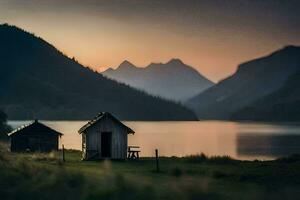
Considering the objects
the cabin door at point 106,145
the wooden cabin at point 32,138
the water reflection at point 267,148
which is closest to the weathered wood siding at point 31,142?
the wooden cabin at point 32,138

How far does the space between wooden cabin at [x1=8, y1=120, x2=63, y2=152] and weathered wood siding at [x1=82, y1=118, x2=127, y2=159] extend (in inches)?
478

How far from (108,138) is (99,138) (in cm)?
89

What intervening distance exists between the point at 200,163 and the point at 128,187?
88.3 ft

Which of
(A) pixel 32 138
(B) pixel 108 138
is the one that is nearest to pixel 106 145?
(B) pixel 108 138

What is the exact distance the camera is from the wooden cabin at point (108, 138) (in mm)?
53438

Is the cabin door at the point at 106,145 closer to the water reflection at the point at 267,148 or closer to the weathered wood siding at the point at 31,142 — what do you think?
the weathered wood siding at the point at 31,142

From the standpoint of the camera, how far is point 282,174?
37.8 meters

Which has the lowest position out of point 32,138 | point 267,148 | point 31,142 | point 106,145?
point 106,145

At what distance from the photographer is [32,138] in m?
65.2

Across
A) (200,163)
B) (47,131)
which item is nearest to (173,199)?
(200,163)

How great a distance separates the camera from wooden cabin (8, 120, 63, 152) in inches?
2547

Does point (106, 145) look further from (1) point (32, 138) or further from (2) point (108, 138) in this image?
(1) point (32, 138)

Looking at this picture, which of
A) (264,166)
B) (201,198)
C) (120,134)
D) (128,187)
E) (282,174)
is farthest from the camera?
(120,134)

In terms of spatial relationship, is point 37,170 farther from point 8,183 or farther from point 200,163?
point 200,163
